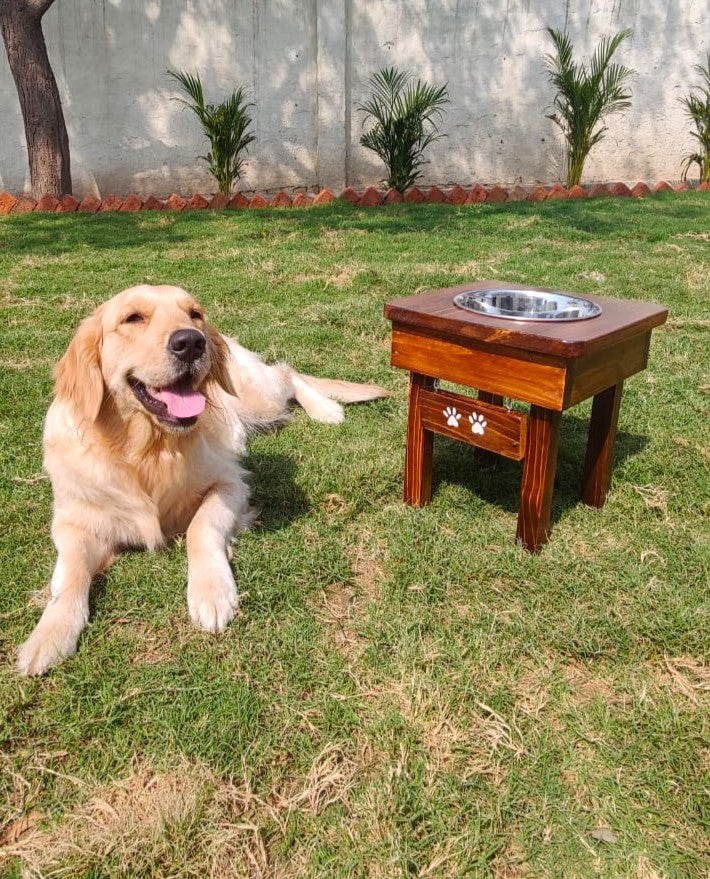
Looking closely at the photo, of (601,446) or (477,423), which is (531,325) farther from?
(601,446)

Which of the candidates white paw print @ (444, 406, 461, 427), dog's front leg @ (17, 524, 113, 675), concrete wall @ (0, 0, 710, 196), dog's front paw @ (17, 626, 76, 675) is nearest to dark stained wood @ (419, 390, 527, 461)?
white paw print @ (444, 406, 461, 427)

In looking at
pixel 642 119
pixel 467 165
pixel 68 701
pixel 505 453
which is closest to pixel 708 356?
pixel 505 453

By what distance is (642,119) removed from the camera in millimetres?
10227

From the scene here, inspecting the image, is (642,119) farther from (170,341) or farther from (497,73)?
(170,341)

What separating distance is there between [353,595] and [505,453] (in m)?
0.68

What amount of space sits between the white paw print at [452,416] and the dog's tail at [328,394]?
107 cm

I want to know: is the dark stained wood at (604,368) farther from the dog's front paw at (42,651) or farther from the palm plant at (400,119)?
the palm plant at (400,119)

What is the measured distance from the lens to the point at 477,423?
239cm

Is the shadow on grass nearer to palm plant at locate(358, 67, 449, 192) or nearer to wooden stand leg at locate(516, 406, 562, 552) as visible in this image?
wooden stand leg at locate(516, 406, 562, 552)

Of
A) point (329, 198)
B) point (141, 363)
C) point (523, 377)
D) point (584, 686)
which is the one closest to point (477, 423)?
point (523, 377)

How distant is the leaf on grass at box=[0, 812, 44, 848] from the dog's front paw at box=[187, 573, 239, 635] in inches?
24.7

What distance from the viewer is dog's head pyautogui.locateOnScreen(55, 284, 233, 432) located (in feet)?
6.98

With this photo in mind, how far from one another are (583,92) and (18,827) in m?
9.93

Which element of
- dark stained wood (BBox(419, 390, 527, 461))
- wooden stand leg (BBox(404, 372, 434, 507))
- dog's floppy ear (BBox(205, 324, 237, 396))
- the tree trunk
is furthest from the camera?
the tree trunk
